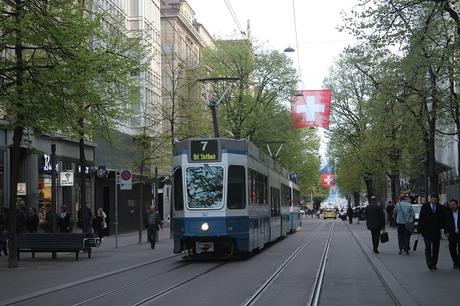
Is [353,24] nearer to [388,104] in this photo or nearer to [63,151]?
[388,104]

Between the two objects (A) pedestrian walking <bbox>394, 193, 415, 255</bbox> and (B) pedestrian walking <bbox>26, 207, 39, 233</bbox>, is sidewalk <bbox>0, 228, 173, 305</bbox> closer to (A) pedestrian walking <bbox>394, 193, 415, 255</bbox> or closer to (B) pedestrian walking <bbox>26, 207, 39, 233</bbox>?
(B) pedestrian walking <bbox>26, 207, 39, 233</bbox>

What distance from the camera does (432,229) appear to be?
1645 cm

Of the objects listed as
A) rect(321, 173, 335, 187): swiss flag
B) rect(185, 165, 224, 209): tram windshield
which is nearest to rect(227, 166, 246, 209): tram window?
rect(185, 165, 224, 209): tram windshield

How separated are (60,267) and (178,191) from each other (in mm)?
4007

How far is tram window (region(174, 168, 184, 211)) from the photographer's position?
65.2 ft

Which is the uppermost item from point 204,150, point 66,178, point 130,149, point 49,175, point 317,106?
point 317,106

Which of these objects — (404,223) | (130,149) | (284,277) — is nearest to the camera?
(284,277)

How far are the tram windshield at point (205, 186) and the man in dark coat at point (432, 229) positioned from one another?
589 cm

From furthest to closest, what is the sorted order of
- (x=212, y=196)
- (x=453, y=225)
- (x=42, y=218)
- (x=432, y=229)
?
(x=42, y=218)
(x=212, y=196)
(x=432, y=229)
(x=453, y=225)

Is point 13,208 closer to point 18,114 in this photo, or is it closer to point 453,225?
point 18,114

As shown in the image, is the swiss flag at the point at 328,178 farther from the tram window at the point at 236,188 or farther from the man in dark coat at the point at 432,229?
the man in dark coat at the point at 432,229

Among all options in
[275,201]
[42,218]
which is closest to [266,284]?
[275,201]

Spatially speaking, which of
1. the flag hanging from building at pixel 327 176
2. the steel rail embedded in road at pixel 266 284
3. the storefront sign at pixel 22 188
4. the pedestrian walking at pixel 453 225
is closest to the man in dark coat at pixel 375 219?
the steel rail embedded in road at pixel 266 284

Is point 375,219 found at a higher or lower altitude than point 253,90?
lower
